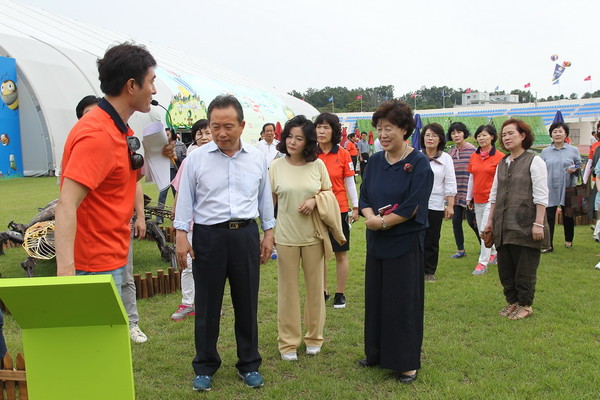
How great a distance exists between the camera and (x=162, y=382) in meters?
3.94

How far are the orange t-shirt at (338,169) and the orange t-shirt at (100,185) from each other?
3.08 metres

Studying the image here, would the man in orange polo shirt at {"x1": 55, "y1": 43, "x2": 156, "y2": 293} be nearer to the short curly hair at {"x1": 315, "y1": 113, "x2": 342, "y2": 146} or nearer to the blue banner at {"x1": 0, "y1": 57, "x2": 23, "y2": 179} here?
the short curly hair at {"x1": 315, "y1": 113, "x2": 342, "y2": 146}

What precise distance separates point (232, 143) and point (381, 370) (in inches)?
85.1

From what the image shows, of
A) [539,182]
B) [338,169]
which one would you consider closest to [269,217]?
[338,169]

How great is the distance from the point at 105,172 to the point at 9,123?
23.0 metres

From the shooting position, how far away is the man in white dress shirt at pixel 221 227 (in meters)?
3.63

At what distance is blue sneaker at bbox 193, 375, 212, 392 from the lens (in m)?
3.75

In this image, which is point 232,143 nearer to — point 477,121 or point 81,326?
point 81,326

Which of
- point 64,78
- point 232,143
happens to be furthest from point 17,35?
point 232,143

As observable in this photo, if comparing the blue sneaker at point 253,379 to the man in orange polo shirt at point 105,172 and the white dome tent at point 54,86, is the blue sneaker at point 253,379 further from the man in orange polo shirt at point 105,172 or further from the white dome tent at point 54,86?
the white dome tent at point 54,86

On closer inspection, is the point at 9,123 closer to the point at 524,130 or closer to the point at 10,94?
the point at 10,94

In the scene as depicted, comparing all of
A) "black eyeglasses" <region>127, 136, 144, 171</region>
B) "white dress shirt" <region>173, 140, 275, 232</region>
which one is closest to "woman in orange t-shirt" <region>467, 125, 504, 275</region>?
"white dress shirt" <region>173, 140, 275, 232</region>

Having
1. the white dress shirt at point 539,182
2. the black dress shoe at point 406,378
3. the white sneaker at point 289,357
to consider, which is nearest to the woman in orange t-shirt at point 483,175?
the white dress shirt at point 539,182

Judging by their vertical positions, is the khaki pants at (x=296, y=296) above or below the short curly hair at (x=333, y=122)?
below
